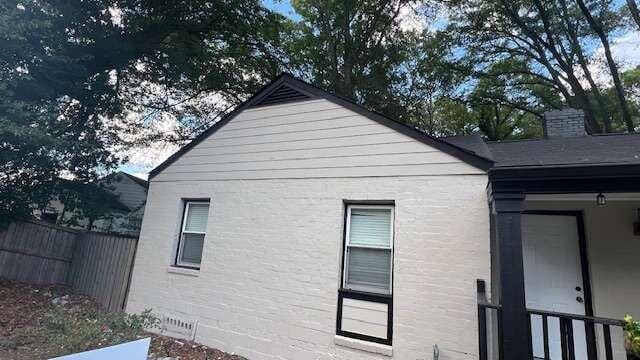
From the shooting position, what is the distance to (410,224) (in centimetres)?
551

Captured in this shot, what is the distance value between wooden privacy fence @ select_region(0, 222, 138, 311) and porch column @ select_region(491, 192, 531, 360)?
7575mm

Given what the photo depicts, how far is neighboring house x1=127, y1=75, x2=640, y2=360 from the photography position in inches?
165

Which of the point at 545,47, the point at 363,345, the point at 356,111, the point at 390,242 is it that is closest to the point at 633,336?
the point at 390,242

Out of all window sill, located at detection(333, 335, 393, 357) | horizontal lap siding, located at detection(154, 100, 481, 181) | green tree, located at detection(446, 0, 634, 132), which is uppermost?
green tree, located at detection(446, 0, 634, 132)

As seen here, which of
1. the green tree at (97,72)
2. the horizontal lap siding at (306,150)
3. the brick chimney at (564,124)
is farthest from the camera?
the green tree at (97,72)

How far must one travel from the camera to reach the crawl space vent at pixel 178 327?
6.89 m

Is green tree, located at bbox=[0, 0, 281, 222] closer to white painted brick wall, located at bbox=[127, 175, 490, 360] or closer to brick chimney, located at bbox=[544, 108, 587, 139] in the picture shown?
white painted brick wall, located at bbox=[127, 175, 490, 360]

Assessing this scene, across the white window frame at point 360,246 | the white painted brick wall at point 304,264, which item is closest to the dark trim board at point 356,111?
the white painted brick wall at point 304,264

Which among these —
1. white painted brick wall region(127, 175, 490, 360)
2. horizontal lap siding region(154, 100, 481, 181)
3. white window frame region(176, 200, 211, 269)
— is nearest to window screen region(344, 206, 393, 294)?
white painted brick wall region(127, 175, 490, 360)

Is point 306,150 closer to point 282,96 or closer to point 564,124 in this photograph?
point 282,96

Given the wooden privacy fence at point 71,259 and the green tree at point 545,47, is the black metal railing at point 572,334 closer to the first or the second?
the wooden privacy fence at point 71,259

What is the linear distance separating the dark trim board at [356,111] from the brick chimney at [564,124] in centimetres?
293

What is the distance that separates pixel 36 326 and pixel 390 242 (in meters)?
6.18

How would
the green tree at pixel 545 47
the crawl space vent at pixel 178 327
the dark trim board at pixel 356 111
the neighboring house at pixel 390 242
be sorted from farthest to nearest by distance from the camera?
the green tree at pixel 545 47 < the crawl space vent at pixel 178 327 < the dark trim board at pixel 356 111 < the neighboring house at pixel 390 242
